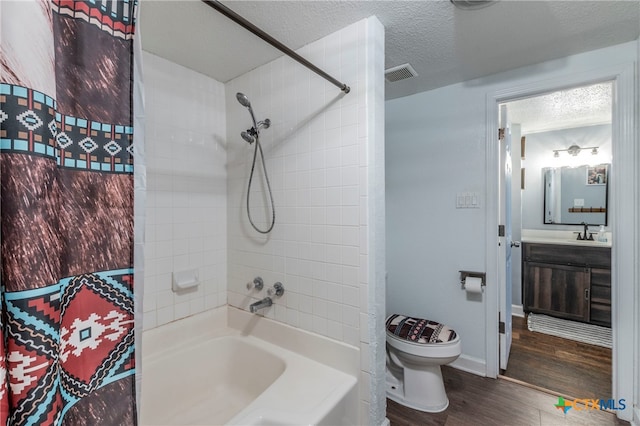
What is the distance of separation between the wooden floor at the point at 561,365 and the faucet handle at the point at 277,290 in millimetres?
1811

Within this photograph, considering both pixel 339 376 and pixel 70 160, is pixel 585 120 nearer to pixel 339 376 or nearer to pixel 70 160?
pixel 339 376

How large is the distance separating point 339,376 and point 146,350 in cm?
113

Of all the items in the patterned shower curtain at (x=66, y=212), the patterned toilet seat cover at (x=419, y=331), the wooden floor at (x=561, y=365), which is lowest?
the wooden floor at (x=561, y=365)

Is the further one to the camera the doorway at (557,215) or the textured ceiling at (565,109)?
the textured ceiling at (565,109)

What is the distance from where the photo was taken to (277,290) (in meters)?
1.74

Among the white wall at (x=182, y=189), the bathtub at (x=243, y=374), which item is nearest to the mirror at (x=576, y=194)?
the bathtub at (x=243, y=374)

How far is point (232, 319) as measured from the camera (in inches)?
80.1

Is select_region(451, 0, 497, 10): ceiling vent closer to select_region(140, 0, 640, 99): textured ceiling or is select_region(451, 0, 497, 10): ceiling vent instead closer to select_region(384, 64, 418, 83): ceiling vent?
select_region(140, 0, 640, 99): textured ceiling

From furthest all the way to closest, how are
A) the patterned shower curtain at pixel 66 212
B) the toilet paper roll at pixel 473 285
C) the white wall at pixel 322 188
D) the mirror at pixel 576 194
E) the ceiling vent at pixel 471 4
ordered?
the mirror at pixel 576 194
the toilet paper roll at pixel 473 285
the white wall at pixel 322 188
the ceiling vent at pixel 471 4
the patterned shower curtain at pixel 66 212

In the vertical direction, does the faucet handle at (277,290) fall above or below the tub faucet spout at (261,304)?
above

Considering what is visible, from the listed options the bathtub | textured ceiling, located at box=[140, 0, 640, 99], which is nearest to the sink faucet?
textured ceiling, located at box=[140, 0, 640, 99]

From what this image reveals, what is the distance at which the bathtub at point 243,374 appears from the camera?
4.17 ft

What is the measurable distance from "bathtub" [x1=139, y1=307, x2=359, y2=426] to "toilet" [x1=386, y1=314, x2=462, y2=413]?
0.53 metres

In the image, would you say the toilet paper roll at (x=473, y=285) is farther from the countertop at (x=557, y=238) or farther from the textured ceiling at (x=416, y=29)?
the countertop at (x=557, y=238)
